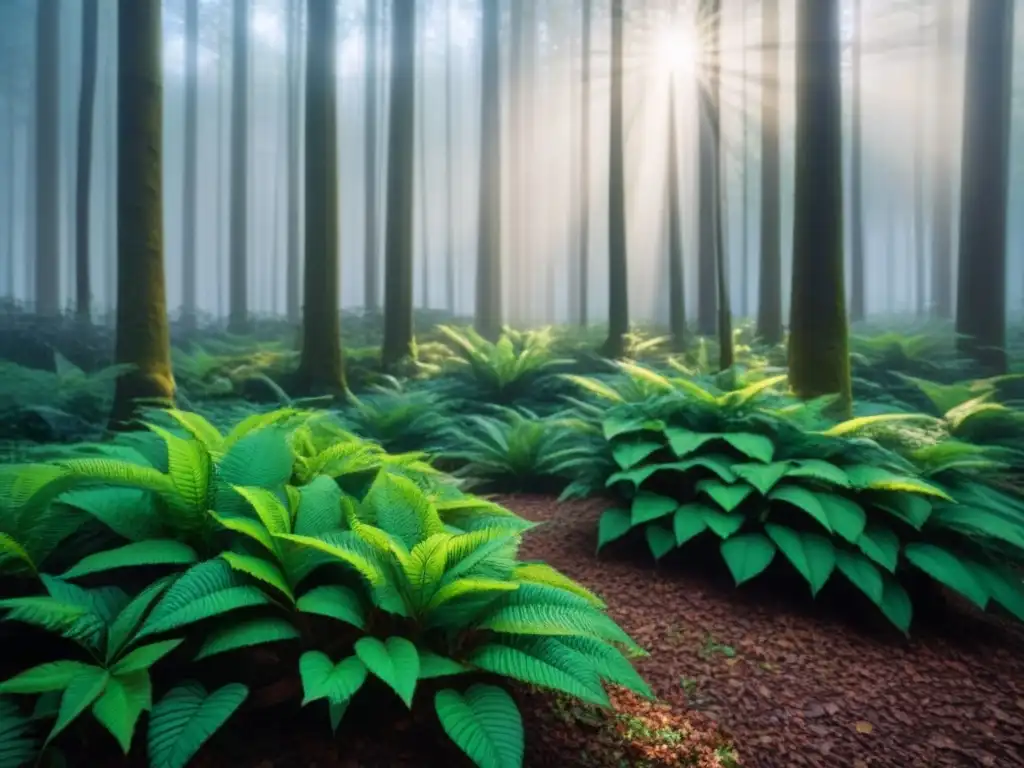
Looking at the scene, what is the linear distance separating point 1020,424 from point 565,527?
3.20m

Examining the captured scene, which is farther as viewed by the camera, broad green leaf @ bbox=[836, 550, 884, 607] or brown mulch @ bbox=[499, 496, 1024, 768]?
broad green leaf @ bbox=[836, 550, 884, 607]

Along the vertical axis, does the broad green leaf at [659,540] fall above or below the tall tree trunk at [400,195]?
below

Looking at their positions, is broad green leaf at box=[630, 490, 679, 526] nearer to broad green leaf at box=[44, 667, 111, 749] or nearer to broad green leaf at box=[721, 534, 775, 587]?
broad green leaf at box=[721, 534, 775, 587]

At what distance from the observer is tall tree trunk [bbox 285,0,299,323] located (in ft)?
25.0

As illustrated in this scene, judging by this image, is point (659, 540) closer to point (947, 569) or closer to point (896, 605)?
point (896, 605)

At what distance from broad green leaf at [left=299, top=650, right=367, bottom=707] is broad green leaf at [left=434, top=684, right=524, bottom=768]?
0.66 feet

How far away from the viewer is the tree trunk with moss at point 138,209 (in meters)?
4.89

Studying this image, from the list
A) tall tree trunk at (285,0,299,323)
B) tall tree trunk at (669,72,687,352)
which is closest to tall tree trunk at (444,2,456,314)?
tall tree trunk at (285,0,299,323)

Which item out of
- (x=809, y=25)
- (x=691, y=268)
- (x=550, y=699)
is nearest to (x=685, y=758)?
(x=550, y=699)

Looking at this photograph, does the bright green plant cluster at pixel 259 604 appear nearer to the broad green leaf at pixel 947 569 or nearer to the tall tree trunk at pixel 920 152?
the broad green leaf at pixel 947 569

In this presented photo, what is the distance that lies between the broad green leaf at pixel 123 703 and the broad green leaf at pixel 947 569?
295 cm

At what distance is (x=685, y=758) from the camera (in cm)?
182

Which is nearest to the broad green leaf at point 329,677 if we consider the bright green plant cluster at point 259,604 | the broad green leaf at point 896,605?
the bright green plant cluster at point 259,604

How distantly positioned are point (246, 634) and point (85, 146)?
25.3ft
